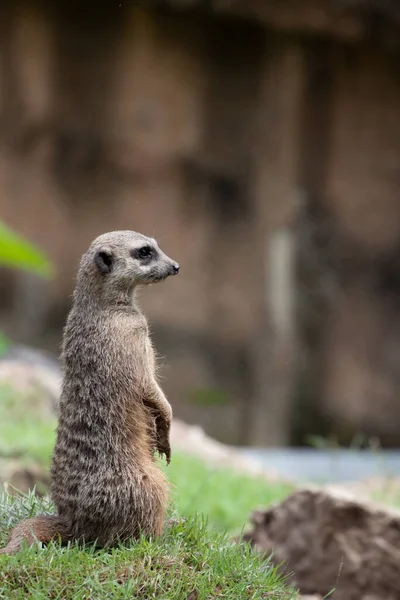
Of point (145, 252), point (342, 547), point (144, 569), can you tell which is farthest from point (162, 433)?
point (342, 547)

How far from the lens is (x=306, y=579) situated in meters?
4.81

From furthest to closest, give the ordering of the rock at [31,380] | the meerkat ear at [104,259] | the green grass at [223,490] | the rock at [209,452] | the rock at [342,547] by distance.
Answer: the rock at [31,380] < the rock at [209,452] < the green grass at [223,490] < the rock at [342,547] < the meerkat ear at [104,259]

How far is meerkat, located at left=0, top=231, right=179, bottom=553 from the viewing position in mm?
A: 2971

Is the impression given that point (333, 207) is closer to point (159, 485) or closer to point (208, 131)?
point (208, 131)

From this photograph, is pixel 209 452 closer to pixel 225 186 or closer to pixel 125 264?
pixel 225 186

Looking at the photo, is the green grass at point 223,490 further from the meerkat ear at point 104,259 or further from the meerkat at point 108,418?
the meerkat ear at point 104,259

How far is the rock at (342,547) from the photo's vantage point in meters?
4.68

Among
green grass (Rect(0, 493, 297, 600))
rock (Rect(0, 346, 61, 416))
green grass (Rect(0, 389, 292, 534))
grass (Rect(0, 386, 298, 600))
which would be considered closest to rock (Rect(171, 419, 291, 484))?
green grass (Rect(0, 389, 292, 534))

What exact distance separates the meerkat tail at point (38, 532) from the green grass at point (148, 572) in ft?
0.14

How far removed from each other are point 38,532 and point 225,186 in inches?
349

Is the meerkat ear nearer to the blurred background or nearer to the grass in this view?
the grass

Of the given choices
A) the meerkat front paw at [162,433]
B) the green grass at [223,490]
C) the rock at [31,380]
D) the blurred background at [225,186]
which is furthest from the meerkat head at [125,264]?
the blurred background at [225,186]

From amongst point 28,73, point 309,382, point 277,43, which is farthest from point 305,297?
point 28,73

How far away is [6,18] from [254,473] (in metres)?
6.19
